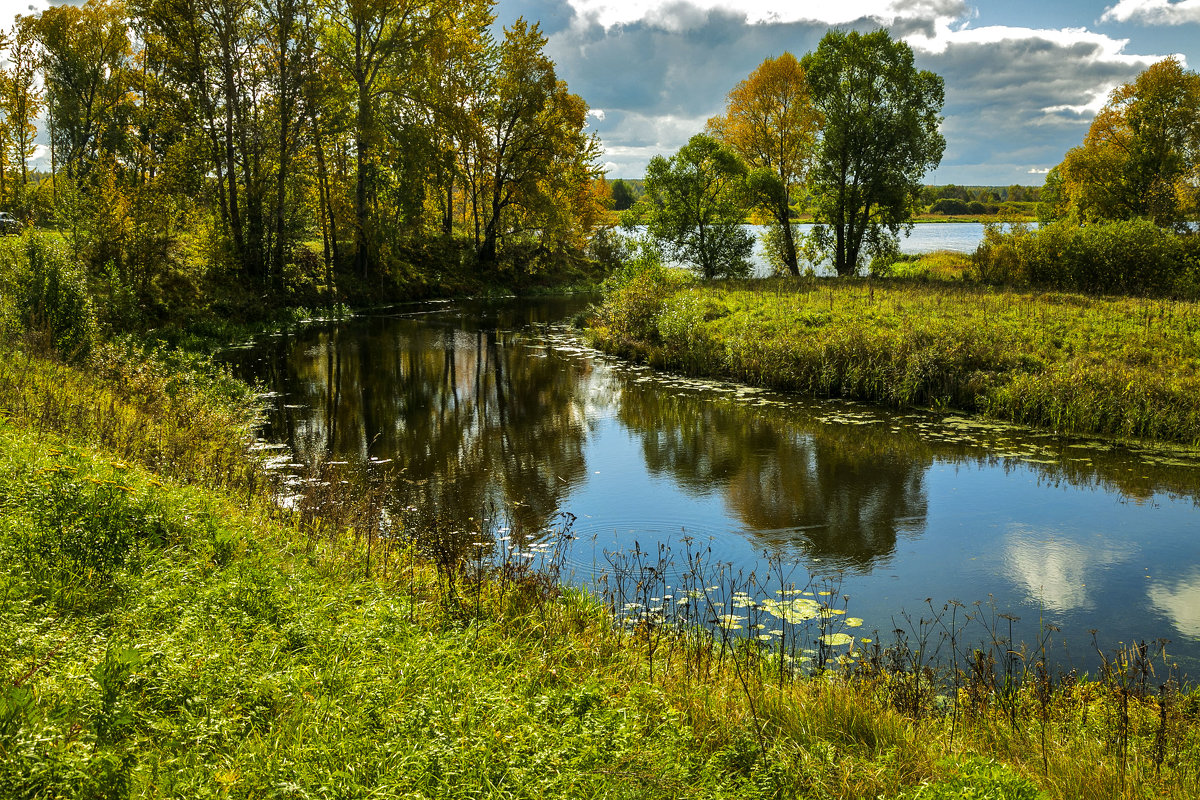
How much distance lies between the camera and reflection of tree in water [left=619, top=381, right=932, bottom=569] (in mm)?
9258

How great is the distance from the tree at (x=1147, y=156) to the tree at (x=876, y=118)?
1124 cm

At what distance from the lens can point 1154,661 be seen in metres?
6.22

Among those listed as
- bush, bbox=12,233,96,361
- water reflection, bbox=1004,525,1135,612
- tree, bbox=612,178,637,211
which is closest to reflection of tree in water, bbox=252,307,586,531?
bush, bbox=12,233,96,361

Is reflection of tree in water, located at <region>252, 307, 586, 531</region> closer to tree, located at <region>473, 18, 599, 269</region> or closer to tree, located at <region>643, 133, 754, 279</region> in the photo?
tree, located at <region>643, 133, 754, 279</region>

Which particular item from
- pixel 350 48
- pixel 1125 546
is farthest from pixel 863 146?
pixel 1125 546

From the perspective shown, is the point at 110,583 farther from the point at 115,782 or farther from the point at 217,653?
the point at 115,782

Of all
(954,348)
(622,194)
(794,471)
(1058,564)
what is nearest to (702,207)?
(954,348)

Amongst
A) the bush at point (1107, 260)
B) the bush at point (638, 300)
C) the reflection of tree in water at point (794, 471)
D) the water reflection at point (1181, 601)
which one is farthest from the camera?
the bush at point (1107, 260)

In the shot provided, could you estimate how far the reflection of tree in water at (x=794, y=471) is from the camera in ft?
30.4

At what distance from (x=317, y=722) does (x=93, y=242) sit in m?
22.0

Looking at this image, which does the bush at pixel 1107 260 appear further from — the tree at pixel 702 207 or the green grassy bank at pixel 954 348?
the tree at pixel 702 207

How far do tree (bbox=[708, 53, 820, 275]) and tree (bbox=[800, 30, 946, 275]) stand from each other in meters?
1.53

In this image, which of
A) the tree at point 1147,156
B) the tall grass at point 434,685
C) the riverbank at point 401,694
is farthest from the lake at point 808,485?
the tree at point 1147,156

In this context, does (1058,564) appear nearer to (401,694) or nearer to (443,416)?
(401,694)
